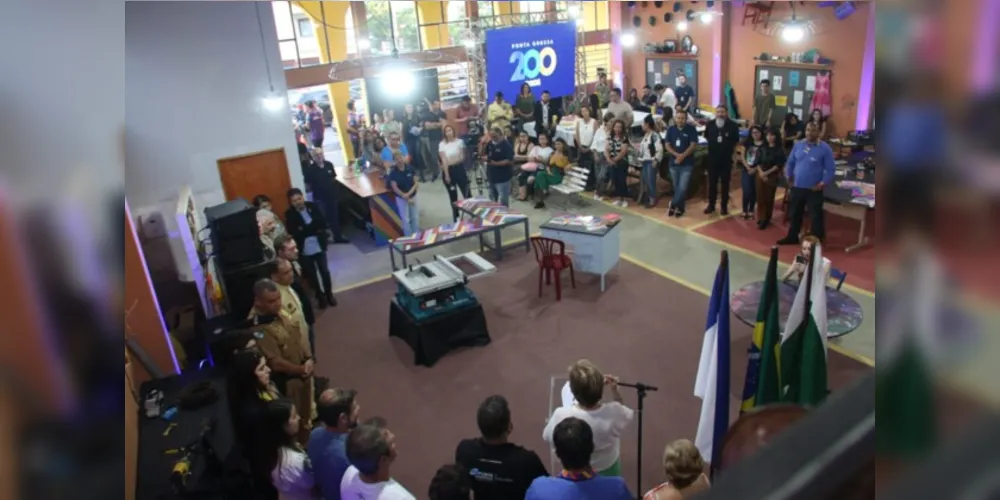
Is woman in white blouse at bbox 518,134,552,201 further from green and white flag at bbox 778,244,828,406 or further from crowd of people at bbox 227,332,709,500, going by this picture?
green and white flag at bbox 778,244,828,406

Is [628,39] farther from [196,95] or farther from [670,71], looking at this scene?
[196,95]

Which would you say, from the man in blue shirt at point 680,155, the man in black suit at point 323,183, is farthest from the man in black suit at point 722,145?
the man in black suit at point 323,183

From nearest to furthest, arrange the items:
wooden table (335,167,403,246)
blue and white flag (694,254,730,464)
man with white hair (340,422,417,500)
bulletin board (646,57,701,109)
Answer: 1. man with white hair (340,422,417,500)
2. blue and white flag (694,254,730,464)
3. wooden table (335,167,403,246)
4. bulletin board (646,57,701,109)

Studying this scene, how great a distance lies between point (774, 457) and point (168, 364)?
5746 millimetres

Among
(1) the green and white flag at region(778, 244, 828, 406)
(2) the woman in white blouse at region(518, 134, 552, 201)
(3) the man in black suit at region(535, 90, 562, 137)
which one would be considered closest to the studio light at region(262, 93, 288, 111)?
(2) the woman in white blouse at region(518, 134, 552, 201)

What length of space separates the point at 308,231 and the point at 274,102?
213 centimetres

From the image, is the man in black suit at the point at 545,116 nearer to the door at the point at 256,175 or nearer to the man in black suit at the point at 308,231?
the door at the point at 256,175

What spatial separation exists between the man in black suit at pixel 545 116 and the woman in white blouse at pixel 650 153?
2596 millimetres

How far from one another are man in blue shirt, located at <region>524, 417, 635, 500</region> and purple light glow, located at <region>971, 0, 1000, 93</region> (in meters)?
2.61

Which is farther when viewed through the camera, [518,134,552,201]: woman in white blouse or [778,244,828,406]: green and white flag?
[518,134,552,201]: woman in white blouse

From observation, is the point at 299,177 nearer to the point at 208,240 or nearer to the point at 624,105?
the point at 208,240

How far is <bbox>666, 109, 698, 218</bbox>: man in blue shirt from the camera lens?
28.4 feet

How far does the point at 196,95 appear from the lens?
7500mm

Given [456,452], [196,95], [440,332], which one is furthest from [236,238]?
[456,452]
